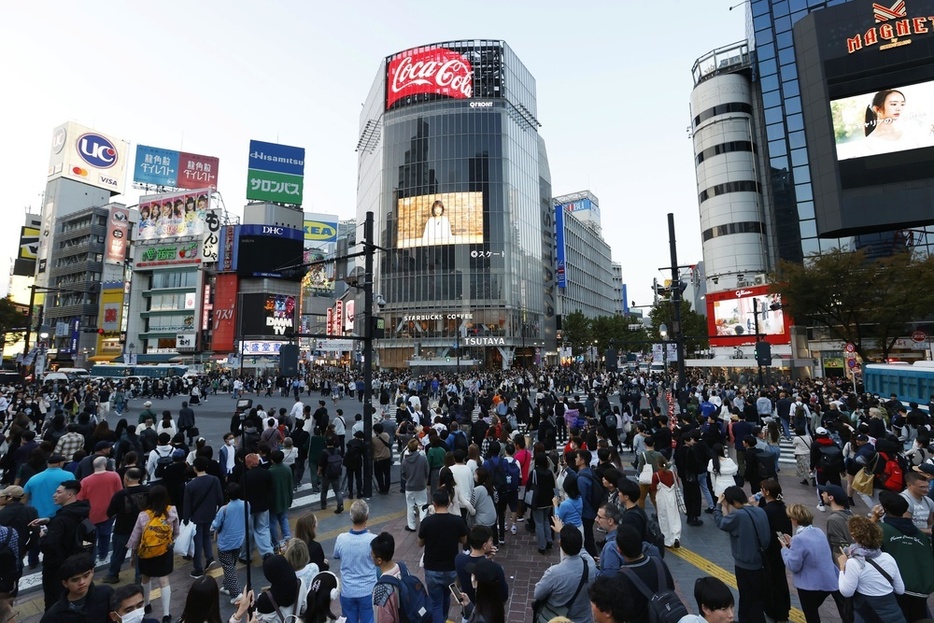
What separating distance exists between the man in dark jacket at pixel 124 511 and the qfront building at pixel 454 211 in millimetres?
59074

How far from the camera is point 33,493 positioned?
6.91m

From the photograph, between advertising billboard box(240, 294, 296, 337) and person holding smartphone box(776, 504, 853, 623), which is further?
advertising billboard box(240, 294, 296, 337)

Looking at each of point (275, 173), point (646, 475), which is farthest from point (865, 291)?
point (275, 173)

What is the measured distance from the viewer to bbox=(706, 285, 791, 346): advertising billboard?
1732 inches

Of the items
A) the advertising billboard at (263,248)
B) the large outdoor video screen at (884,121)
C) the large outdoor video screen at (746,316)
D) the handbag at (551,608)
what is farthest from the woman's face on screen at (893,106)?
the advertising billboard at (263,248)

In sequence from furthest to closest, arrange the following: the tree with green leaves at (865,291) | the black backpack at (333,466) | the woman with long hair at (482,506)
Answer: the tree with green leaves at (865,291) < the black backpack at (333,466) < the woman with long hair at (482,506)

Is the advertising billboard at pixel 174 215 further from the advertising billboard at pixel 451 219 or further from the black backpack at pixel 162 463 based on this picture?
the black backpack at pixel 162 463

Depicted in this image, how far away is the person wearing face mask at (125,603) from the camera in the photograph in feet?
11.5

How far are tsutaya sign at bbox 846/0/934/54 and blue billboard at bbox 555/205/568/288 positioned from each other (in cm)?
5153

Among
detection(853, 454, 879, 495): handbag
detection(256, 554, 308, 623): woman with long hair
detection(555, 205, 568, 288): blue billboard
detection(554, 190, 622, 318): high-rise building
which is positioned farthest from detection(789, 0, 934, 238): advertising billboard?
detection(554, 190, 622, 318): high-rise building

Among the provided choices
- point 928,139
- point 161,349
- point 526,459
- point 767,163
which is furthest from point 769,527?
point 161,349

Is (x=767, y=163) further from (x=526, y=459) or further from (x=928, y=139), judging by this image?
(x=526, y=459)

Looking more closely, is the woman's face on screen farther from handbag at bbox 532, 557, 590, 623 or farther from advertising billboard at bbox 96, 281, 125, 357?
advertising billboard at bbox 96, 281, 125, 357

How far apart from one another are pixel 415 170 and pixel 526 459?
6853 cm
